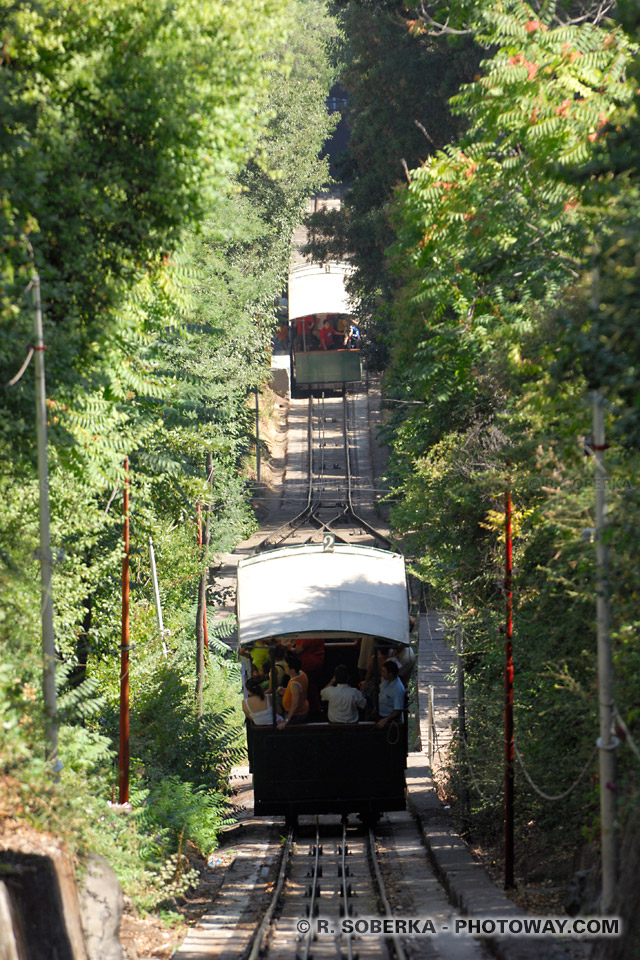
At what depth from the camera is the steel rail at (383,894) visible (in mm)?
9193

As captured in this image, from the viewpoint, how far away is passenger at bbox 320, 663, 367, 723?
47.3 ft

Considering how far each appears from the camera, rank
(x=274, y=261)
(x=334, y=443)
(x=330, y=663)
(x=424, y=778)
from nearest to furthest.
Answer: (x=330, y=663) < (x=424, y=778) < (x=274, y=261) < (x=334, y=443)

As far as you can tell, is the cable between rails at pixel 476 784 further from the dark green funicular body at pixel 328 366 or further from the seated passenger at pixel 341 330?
the dark green funicular body at pixel 328 366

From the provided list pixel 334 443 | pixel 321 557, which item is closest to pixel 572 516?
pixel 321 557

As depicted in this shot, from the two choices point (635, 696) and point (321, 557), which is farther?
point (321, 557)

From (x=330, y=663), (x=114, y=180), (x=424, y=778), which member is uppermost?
(x=114, y=180)

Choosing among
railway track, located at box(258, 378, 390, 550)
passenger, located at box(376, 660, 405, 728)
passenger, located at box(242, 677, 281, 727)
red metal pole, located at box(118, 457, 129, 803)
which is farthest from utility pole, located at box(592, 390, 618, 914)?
railway track, located at box(258, 378, 390, 550)

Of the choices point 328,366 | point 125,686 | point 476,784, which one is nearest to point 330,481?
point 328,366

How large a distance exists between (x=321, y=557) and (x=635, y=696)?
7.74 metres

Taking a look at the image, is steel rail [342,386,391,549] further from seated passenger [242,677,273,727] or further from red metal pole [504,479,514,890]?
red metal pole [504,479,514,890]

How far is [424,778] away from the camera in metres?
22.3

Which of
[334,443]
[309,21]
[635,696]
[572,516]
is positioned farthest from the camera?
[309,21]

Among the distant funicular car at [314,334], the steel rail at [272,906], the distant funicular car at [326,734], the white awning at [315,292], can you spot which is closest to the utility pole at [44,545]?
the steel rail at [272,906]

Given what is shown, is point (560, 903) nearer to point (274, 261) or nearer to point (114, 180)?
point (114, 180)
